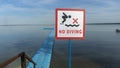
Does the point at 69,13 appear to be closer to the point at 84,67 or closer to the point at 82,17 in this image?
the point at 82,17

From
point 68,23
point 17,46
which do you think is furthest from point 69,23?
point 17,46

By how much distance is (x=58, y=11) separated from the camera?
6.75 metres

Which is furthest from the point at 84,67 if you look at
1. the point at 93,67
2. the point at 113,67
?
the point at 113,67

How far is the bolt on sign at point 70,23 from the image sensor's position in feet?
22.1

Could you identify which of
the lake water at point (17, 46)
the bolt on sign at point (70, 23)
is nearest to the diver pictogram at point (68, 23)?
the bolt on sign at point (70, 23)

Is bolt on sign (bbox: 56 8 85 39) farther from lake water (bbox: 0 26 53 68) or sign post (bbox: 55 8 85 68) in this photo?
lake water (bbox: 0 26 53 68)

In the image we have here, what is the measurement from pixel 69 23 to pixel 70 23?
0.03 m

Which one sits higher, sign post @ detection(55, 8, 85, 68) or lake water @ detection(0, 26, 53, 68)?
sign post @ detection(55, 8, 85, 68)

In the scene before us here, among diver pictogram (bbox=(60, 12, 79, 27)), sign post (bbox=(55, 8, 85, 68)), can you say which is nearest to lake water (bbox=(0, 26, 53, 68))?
sign post (bbox=(55, 8, 85, 68))

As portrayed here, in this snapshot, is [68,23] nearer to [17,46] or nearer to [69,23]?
[69,23]

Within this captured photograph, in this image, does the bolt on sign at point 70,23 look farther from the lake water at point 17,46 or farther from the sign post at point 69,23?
the lake water at point 17,46

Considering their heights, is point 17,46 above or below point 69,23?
below

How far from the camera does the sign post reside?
6.72 meters

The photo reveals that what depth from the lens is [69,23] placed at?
22.3 feet
